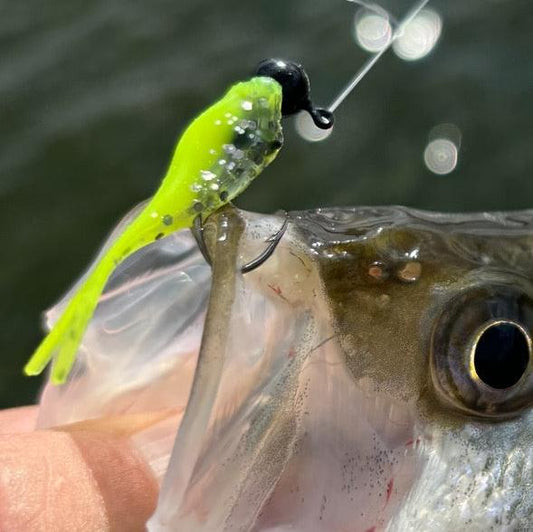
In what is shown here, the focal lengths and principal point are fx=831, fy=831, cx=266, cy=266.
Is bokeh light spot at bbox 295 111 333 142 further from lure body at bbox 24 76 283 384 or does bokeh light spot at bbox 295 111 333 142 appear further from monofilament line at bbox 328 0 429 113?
lure body at bbox 24 76 283 384

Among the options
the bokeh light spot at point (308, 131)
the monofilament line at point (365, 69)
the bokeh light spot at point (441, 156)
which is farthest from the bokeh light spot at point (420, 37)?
the monofilament line at point (365, 69)

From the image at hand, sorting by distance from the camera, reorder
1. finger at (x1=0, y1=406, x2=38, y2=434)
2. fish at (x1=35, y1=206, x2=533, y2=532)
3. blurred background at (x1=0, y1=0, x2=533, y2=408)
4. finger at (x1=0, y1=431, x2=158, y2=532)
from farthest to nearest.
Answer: blurred background at (x1=0, y1=0, x2=533, y2=408) < finger at (x1=0, y1=406, x2=38, y2=434) < finger at (x1=0, y1=431, x2=158, y2=532) < fish at (x1=35, y1=206, x2=533, y2=532)

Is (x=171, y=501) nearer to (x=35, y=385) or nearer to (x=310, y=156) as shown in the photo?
(x=35, y=385)

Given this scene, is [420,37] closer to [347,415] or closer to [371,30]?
[371,30]

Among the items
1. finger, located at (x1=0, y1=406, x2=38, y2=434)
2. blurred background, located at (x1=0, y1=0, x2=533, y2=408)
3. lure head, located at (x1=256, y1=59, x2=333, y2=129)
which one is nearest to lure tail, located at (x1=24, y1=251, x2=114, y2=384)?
lure head, located at (x1=256, y1=59, x2=333, y2=129)

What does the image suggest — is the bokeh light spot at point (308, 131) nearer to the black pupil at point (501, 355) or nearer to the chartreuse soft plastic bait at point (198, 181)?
the chartreuse soft plastic bait at point (198, 181)
